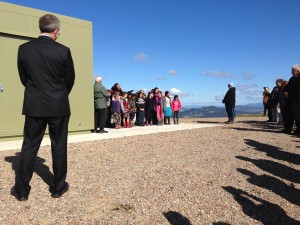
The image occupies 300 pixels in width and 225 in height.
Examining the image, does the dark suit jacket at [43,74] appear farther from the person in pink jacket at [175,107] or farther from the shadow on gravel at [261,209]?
the person in pink jacket at [175,107]

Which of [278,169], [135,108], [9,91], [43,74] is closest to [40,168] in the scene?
[43,74]

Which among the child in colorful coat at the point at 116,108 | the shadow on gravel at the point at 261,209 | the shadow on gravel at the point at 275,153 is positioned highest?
the child in colorful coat at the point at 116,108

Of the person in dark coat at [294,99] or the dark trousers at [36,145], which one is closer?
the dark trousers at [36,145]

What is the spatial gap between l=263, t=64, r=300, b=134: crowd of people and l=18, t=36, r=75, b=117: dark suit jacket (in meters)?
5.50

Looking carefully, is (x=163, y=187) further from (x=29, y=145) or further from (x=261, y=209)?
(x=29, y=145)

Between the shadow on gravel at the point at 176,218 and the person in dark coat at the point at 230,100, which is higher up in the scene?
the person in dark coat at the point at 230,100

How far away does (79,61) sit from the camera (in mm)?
10180

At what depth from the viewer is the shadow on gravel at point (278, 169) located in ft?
18.3

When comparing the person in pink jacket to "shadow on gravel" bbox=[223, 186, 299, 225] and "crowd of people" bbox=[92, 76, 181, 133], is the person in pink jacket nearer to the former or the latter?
"crowd of people" bbox=[92, 76, 181, 133]

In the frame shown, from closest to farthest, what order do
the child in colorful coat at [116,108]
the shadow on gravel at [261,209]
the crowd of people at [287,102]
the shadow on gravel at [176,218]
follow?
the shadow on gravel at [176,218]
the shadow on gravel at [261,209]
the crowd of people at [287,102]
the child in colorful coat at [116,108]

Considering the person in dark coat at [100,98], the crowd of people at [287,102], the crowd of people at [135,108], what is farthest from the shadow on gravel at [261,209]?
the crowd of people at [135,108]

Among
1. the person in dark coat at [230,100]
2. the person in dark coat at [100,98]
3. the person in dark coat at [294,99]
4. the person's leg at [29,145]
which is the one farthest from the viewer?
the person in dark coat at [230,100]

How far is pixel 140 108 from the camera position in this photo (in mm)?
14398

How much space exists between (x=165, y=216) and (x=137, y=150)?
3685 millimetres
